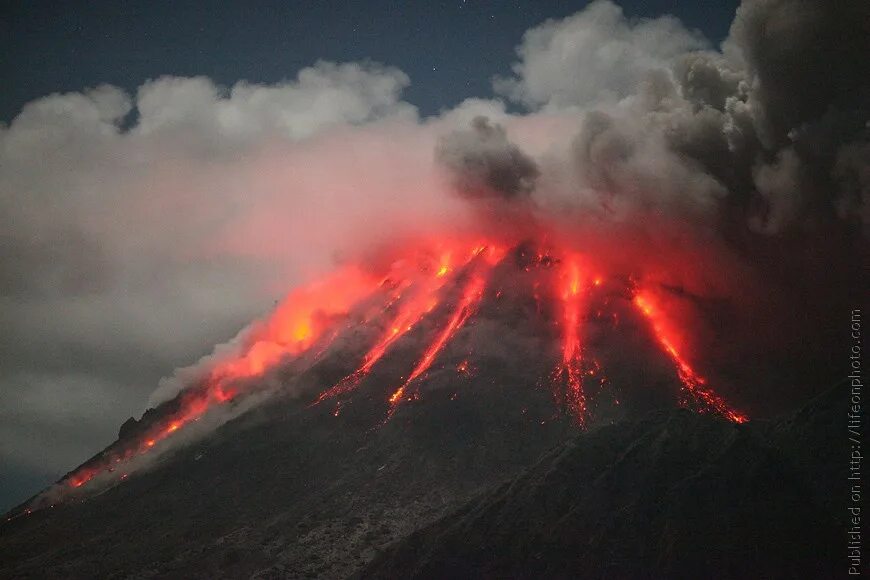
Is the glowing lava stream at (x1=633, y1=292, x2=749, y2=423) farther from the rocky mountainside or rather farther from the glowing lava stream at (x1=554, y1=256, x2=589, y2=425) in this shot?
the rocky mountainside

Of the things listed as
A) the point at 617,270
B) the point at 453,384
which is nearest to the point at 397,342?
the point at 453,384

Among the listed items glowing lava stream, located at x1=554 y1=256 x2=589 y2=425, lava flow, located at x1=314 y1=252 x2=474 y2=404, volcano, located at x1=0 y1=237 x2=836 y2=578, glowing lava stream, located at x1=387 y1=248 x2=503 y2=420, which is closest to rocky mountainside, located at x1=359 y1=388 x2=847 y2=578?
volcano, located at x1=0 y1=237 x2=836 y2=578

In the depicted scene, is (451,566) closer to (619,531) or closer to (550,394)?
(619,531)

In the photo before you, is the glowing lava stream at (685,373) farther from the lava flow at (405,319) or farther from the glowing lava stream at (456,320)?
the lava flow at (405,319)

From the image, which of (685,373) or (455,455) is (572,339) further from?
(455,455)

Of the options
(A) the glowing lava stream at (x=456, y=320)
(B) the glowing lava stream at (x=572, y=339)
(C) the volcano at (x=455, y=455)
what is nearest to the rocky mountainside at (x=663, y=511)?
(C) the volcano at (x=455, y=455)
